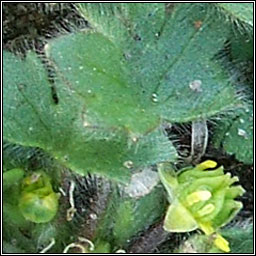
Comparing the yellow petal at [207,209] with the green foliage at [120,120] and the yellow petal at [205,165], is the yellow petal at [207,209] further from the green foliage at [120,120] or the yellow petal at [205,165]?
the yellow petal at [205,165]

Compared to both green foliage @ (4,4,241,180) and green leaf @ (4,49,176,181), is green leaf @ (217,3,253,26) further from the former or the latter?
green leaf @ (4,49,176,181)

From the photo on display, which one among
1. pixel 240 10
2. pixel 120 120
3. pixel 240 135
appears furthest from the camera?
pixel 240 135

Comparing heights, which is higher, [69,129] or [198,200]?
[69,129]

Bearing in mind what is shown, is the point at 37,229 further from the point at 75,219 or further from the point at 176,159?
the point at 176,159

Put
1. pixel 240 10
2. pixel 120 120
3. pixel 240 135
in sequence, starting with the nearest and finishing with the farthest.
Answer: pixel 120 120 < pixel 240 10 < pixel 240 135

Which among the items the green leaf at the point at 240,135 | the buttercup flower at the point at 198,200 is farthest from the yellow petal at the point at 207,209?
the green leaf at the point at 240,135

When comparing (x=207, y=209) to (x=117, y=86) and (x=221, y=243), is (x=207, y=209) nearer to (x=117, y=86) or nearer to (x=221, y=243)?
(x=221, y=243)

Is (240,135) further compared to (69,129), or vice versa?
(240,135)

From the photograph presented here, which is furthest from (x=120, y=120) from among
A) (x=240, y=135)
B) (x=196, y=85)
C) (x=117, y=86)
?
(x=240, y=135)
